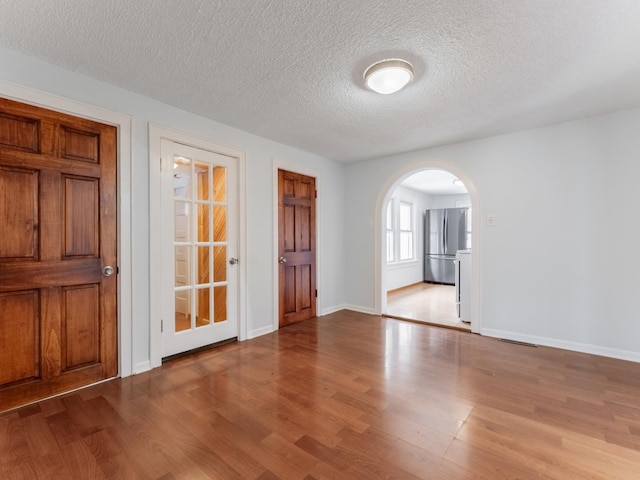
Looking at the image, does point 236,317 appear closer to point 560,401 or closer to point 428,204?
point 560,401

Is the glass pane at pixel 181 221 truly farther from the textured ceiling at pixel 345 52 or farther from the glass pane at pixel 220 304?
the textured ceiling at pixel 345 52

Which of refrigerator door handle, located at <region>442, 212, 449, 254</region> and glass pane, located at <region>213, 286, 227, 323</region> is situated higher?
refrigerator door handle, located at <region>442, 212, 449, 254</region>

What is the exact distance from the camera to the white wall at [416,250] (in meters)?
6.79

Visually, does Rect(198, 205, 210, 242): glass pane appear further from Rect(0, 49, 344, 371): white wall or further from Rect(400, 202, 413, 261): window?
Rect(400, 202, 413, 261): window

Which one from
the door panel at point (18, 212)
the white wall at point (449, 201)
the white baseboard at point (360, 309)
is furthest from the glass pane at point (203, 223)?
the white wall at point (449, 201)

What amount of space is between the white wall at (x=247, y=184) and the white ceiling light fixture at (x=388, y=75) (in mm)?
1778

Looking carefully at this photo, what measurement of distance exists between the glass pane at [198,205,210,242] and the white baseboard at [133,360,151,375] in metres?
1.24

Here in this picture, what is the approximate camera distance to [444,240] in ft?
24.6

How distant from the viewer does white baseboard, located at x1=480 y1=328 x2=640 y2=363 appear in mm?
2863

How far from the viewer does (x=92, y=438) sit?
5.65 ft

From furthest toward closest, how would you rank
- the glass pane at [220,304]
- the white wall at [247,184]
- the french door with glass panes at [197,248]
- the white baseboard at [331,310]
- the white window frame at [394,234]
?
the white window frame at [394,234] < the white baseboard at [331,310] < the glass pane at [220,304] < the french door with glass panes at [197,248] < the white wall at [247,184]

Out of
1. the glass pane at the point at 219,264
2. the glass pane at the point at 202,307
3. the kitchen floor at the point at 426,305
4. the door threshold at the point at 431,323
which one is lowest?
the kitchen floor at the point at 426,305

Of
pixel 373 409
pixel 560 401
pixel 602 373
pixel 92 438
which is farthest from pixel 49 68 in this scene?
pixel 602 373

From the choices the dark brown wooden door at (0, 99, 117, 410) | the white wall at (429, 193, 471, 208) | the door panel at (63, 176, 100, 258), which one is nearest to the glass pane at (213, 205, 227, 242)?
the dark brown wooden door at (0, 99, 117, 410)
